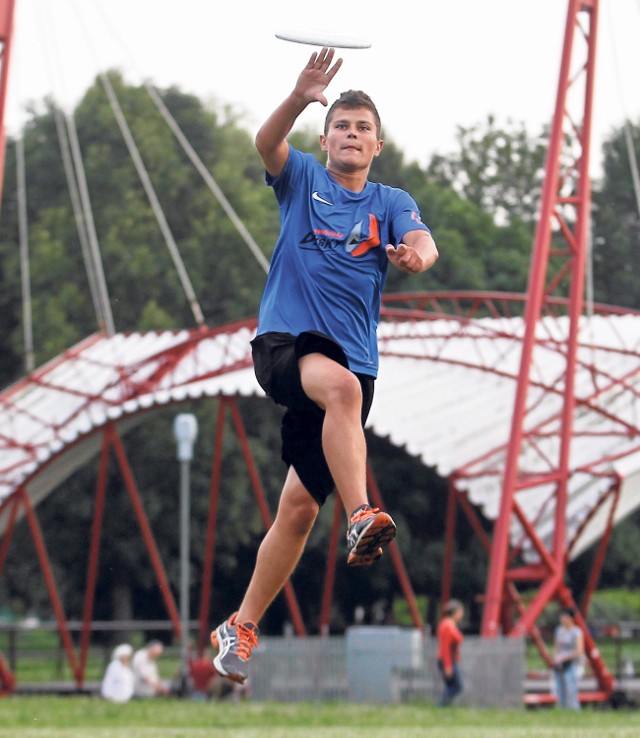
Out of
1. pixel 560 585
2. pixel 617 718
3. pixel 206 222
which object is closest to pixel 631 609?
pixel 206 222

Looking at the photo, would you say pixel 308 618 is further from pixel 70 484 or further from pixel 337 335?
pixel 337 335

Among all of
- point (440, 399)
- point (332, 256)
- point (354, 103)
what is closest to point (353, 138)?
point (354, 103)

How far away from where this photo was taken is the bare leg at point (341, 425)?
234 inches

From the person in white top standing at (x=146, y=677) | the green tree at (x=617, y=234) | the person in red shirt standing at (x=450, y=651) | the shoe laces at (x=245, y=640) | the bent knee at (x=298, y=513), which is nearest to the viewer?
the bent knee at (x=298, y=513)

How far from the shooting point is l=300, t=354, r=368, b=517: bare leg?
5949mm

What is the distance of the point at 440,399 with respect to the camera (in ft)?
99.7

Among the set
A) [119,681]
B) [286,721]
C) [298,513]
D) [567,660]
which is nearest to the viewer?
[298,513]

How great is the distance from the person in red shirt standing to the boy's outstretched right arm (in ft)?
49.8

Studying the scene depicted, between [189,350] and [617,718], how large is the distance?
14397 millimetres

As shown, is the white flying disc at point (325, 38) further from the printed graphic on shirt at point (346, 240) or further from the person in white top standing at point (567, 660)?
the person in white top standing at point (567, 660)

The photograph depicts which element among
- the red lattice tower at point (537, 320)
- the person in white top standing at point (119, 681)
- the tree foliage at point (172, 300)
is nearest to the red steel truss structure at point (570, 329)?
the red lattice tower at point (537, 320)

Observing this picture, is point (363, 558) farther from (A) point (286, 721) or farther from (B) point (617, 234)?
(B) point (617, 234)

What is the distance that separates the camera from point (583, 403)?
27.5 metres

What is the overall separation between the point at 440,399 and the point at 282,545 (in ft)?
78.9
